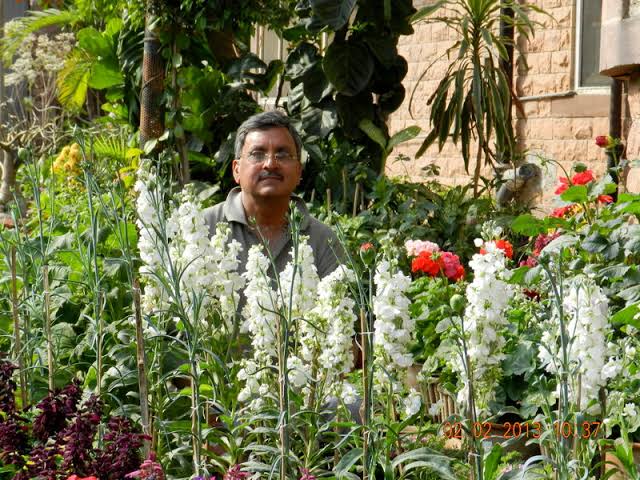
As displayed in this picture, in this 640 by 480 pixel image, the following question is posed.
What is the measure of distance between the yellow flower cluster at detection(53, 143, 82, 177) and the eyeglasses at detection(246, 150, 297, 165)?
3.99 meters

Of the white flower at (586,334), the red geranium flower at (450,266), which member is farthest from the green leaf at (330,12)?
the white flower at (586,334)

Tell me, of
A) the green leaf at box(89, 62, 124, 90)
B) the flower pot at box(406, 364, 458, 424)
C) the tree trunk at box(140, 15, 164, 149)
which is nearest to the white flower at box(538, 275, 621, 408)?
the flower pot at box(406, 364, 458, 424)

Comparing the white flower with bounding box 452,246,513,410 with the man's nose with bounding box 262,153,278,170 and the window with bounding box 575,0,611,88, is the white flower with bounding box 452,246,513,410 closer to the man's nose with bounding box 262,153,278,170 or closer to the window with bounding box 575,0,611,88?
the man's nose with bounding box 262,153,278,170

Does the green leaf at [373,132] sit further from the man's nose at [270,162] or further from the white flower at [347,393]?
the white flower at [347,393]

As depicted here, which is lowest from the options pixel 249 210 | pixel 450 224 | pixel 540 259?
pixel 450 224

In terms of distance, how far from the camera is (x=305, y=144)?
6.94 m

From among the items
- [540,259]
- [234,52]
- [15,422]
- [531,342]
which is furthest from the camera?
[234,52]

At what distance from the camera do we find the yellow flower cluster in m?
7.86

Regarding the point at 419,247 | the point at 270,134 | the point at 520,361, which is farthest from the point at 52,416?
the point at 419,247

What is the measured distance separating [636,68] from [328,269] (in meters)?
2.14

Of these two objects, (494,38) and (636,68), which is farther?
(494,38)

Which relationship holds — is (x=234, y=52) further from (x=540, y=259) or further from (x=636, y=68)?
(x=540, y=259)

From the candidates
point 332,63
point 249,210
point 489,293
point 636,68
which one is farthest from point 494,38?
point 489,293
